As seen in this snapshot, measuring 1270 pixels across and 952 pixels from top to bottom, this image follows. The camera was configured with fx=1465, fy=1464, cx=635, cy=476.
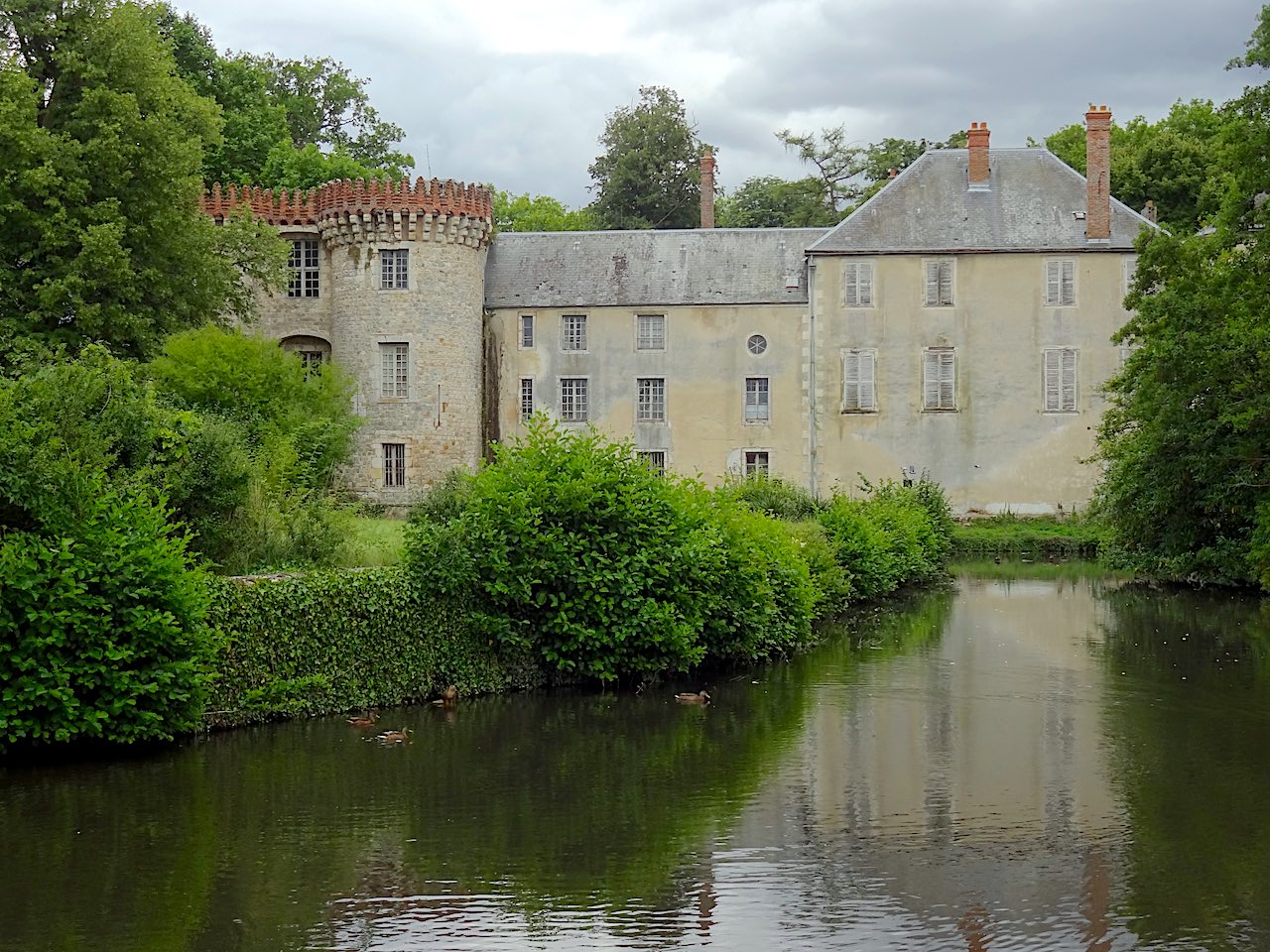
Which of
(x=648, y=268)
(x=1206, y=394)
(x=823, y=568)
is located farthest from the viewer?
(x=648, y=268)

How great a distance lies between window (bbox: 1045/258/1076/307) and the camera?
131 ft

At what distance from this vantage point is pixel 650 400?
136ft

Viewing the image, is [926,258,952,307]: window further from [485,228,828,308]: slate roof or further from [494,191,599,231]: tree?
[494,191,599,231]: tree

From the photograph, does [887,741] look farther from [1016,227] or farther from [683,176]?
[683,176]

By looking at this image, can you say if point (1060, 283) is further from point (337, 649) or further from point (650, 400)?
point (337, 649)

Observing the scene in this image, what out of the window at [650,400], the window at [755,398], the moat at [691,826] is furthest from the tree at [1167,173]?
the moat at [691,826]

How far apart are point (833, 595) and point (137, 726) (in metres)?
14.7

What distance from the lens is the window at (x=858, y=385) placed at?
4069cm

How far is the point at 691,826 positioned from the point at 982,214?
32.3 metres

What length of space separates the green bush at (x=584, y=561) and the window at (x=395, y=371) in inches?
790

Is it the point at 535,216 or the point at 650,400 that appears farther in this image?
the point at 535,216

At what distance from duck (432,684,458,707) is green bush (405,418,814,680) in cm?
81

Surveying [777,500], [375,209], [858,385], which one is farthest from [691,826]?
[858,385]

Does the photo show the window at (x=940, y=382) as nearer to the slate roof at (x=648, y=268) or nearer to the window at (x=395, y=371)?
the slate roof at (x=648, y=268)
